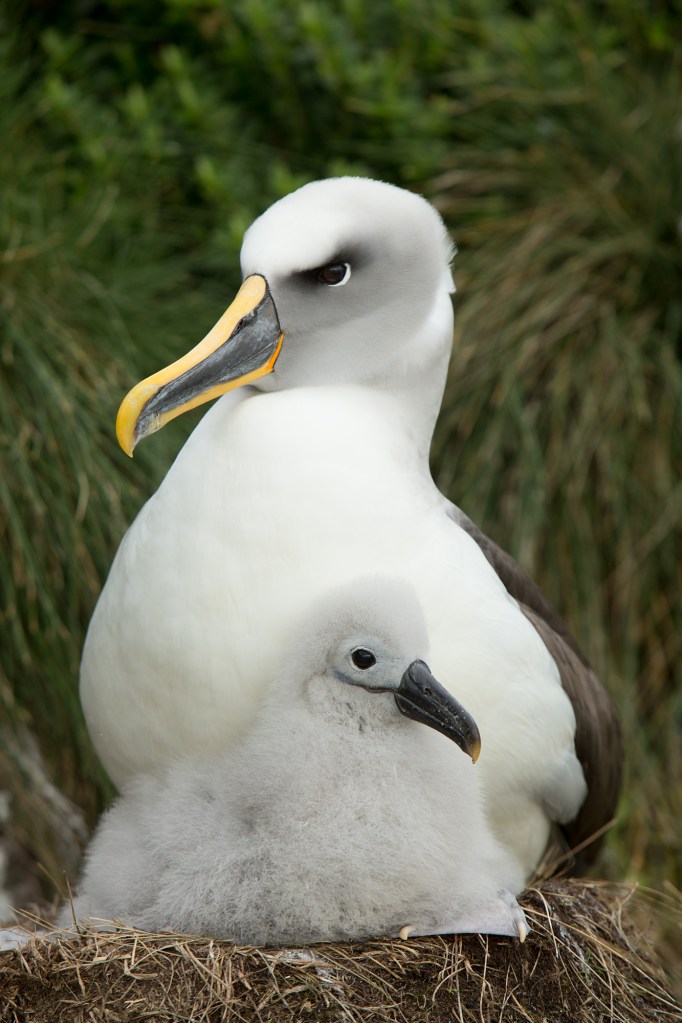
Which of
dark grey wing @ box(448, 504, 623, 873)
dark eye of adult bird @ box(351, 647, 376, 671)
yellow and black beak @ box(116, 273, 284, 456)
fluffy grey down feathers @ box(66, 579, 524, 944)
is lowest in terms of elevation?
dark grey wing @ box(448, 504, 623, 873)

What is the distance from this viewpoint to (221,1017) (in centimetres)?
258

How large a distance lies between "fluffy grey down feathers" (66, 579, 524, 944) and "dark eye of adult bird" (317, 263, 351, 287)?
0.67 metres

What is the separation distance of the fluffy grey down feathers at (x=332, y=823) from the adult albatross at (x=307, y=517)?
10cm

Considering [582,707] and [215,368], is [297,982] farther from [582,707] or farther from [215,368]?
[215,368]

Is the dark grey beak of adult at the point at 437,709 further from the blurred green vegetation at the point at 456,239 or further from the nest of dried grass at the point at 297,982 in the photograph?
→ the blurred green vegetation at the point at 456,239

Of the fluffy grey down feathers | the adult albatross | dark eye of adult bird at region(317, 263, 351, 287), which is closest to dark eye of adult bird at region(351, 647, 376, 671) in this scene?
the fluffy grey down feathers

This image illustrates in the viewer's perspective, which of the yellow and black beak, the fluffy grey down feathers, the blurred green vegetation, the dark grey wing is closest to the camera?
the fluffy grey down feathers

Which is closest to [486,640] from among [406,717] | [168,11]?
[406,717]

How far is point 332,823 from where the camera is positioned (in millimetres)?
2705

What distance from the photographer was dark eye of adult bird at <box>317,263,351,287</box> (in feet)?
9.97

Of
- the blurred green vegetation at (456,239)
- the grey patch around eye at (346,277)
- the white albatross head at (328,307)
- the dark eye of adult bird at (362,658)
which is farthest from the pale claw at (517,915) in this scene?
the blurred green vegetation at (456,239)

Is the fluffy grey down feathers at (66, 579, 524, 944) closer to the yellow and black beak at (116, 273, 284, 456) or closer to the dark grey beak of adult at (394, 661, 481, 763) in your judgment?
the dark grey beak of adult at (394, 661, 481, 763)

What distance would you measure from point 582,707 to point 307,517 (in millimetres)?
904

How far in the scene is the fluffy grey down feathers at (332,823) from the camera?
8.82ft
